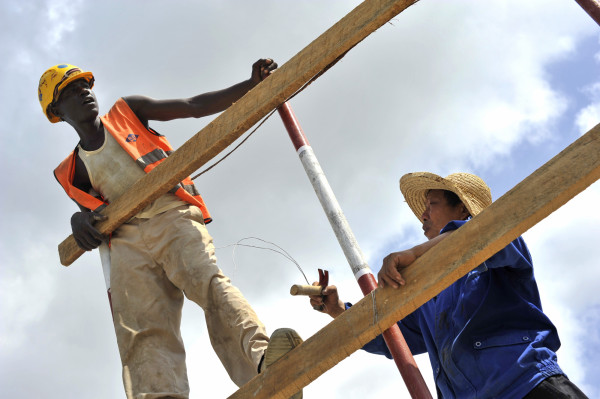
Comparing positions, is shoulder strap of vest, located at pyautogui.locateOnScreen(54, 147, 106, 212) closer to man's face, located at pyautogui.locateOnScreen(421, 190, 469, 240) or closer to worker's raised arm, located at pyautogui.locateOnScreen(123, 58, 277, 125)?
worker's raised arm, located at pyautogui.locateOnScreen(123, 58, 277, 125)

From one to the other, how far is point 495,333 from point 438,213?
860 mm

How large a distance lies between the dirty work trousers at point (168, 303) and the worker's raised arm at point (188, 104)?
0.58m

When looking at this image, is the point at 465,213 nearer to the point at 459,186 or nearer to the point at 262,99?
the point at 459,186

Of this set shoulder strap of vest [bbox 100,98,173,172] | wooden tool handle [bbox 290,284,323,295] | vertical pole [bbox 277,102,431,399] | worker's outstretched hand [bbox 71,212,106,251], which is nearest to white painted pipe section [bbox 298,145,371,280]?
vertical pole [bbox 277,102,431,399]

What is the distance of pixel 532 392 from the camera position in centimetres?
278

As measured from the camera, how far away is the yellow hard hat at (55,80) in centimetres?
442

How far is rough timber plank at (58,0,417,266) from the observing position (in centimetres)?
333

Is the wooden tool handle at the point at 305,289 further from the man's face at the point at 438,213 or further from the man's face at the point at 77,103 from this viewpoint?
the man's face at the point at 77,103

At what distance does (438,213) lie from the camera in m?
3.72

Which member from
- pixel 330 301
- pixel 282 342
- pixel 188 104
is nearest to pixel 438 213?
pixel 330 301

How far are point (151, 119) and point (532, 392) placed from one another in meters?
2.73

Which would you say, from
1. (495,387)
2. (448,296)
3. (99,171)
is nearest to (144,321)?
(99,171)

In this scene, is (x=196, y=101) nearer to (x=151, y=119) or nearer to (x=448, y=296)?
(x=151, y=119)

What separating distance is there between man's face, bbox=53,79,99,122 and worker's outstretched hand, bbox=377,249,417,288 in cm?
239
